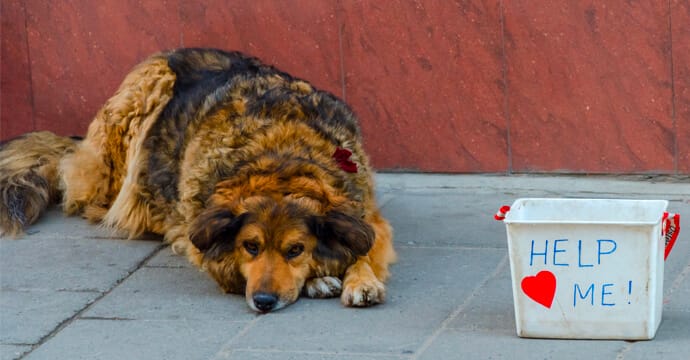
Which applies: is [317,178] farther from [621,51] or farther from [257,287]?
[621,51]

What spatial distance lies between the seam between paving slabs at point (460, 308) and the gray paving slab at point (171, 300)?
32.5 inches

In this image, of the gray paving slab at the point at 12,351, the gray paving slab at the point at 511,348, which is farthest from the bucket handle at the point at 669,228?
the gray paving slab at the point at 12,351

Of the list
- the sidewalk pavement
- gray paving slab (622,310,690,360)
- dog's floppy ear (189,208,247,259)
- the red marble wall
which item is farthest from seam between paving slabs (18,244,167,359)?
gray paving slab (622,310,690,360)

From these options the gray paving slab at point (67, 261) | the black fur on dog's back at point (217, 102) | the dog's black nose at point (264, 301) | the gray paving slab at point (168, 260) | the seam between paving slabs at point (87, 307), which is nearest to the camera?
the seam between paving slabs at point (87, 307)

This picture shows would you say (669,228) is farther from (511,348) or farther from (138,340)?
(138,340)

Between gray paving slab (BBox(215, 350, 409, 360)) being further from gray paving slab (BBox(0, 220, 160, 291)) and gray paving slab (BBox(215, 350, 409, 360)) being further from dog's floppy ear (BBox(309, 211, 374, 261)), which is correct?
gray paving slab (BBox(0, 220, 160, 291))

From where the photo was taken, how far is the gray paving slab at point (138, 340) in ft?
15.1

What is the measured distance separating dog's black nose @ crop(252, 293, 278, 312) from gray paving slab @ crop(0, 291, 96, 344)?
0.85m

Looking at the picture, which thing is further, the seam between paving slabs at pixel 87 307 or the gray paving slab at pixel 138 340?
the seam between paving slabs at pixel 87 307

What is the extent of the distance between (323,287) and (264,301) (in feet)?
1.05

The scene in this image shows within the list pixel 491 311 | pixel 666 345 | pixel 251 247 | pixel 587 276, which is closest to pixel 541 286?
pixel 587 276

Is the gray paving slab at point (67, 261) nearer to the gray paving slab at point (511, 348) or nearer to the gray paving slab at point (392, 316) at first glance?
the gray paving slab at point (392, 316)

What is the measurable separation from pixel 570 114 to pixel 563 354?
2639mm

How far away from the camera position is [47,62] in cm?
746
